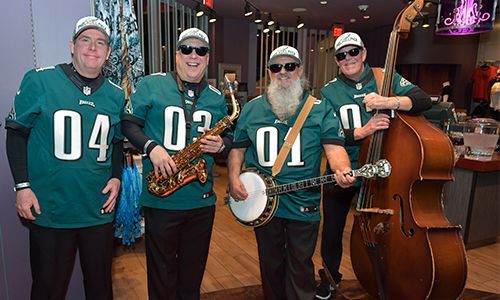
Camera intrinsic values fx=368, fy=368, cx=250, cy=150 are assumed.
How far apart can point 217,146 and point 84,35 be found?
888 millimetres

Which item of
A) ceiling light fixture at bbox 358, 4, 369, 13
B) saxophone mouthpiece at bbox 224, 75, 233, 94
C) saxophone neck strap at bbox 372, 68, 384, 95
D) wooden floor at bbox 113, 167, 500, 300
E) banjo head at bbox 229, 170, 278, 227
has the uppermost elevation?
ceiling light fixture at bbox 358, 4, 369, 13

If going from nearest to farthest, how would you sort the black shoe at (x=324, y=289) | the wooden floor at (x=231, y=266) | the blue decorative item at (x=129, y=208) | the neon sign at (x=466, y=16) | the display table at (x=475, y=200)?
the black shoe at (x=324, y=289) → the wooden floor at (x=231, y=266) → the blue decorative item at (x=129, y=208) → the display table at (x=475, y=200) → the neon sign at (x=466, y=16)

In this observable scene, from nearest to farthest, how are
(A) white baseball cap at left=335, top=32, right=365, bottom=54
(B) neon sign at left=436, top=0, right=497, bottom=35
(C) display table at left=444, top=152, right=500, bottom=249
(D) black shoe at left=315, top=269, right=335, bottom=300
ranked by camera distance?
(A) white baseball cap at left=335, top=32, right=365, bottom=54, (D) black shoe at left=315, top=269, right=335, bottom=300, (C) display table at left=444, top=152, right=500, bottom=249, (B) neon sign at left=436, top=0, right=497, bottom=35

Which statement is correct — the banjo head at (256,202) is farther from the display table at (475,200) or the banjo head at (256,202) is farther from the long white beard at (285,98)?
the display table at (475,200)

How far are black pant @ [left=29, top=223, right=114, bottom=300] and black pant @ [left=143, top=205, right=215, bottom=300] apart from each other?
0.23m

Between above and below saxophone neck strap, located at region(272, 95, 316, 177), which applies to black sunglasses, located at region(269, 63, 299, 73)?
above

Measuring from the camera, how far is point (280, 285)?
223 cm

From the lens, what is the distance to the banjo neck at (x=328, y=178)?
183 centimetres

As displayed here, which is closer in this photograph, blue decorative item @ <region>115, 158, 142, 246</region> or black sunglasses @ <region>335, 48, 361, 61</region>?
black sunglasses @ <region>335, 48, 361, 61</region>

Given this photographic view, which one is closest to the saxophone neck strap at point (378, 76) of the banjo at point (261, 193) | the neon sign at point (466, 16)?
the banjo at point (261, 193)

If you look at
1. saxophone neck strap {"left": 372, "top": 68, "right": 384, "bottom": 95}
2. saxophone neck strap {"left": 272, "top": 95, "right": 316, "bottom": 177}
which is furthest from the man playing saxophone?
saxophone neck strap {"left": 372, "top": 68, "right": 384, "bottom": 95}

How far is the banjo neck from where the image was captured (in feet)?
6.02

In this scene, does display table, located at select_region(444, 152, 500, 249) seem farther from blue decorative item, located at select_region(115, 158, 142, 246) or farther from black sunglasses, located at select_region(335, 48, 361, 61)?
blue decorative item, located at select_region(115, 158, 142, 246)

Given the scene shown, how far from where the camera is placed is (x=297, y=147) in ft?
6.91
